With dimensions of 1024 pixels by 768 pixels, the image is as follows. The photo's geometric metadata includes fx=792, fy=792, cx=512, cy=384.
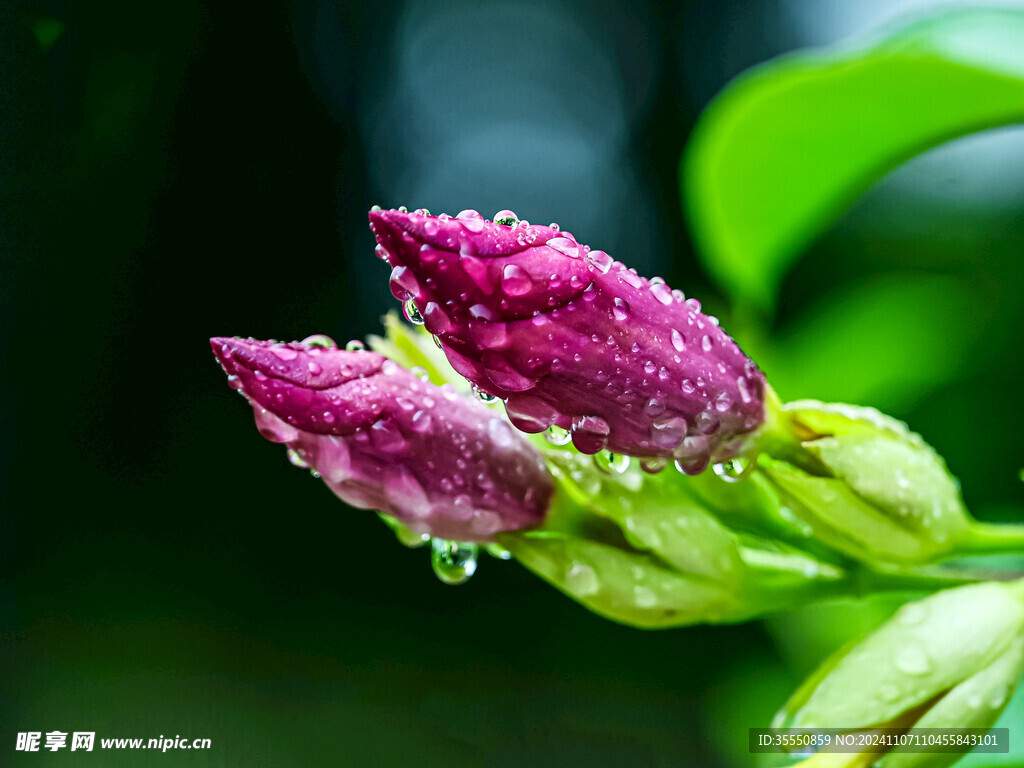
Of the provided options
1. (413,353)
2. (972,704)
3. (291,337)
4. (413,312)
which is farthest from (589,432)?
(291,337)

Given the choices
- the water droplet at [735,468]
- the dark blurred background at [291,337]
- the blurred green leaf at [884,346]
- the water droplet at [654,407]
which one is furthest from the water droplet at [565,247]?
the dark blurred background at [291,337]

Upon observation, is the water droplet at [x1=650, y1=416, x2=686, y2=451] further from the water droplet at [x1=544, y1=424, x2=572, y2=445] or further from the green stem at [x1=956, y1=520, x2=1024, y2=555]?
the green stem at [x1=956, y1=520, x2=1024, y2=555]

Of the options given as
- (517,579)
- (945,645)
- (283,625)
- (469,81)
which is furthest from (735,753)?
(469,81)

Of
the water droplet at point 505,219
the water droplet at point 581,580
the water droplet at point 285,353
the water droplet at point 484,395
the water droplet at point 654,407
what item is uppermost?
the water droplet at point 505,219

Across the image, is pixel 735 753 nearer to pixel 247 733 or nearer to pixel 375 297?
pixel 247 733

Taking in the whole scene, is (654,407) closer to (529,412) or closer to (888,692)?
(529,412)

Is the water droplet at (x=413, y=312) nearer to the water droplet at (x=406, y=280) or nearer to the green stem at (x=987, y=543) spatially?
the water droplet at (x=406, y=280)
